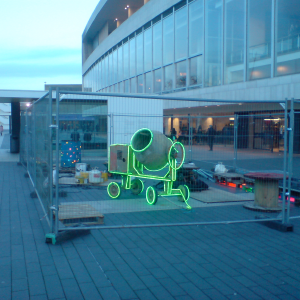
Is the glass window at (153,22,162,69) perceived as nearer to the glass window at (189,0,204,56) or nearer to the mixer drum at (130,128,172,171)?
the glass window at (189,0,204,56)

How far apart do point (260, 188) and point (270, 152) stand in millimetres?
1496

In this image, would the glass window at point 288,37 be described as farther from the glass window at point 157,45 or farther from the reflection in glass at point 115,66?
the reflection in glass at point 115,66

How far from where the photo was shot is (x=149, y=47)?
2758cm

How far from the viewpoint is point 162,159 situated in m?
8.57

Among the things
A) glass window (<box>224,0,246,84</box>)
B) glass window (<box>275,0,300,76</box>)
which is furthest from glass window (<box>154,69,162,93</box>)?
glass window (<box>275,0,300,76</box>)

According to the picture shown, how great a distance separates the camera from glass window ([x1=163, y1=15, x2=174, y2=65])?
2441 cm

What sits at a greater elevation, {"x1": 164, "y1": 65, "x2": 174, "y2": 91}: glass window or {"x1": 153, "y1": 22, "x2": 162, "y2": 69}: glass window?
{"x1": 153, "y1": 22, "x2": 162, "y2": 69}: glass window

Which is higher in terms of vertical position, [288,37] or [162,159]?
[288,37]

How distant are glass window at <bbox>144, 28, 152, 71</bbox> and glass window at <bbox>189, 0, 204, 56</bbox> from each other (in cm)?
552

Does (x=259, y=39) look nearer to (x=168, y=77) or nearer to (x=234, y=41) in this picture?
(x=234, y=41)

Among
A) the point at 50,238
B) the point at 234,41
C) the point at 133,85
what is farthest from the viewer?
the point at 133,85

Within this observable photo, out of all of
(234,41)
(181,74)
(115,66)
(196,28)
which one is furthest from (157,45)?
(115,66)

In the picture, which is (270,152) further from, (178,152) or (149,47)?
(149,47)

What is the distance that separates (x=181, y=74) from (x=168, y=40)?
300 centimetres
